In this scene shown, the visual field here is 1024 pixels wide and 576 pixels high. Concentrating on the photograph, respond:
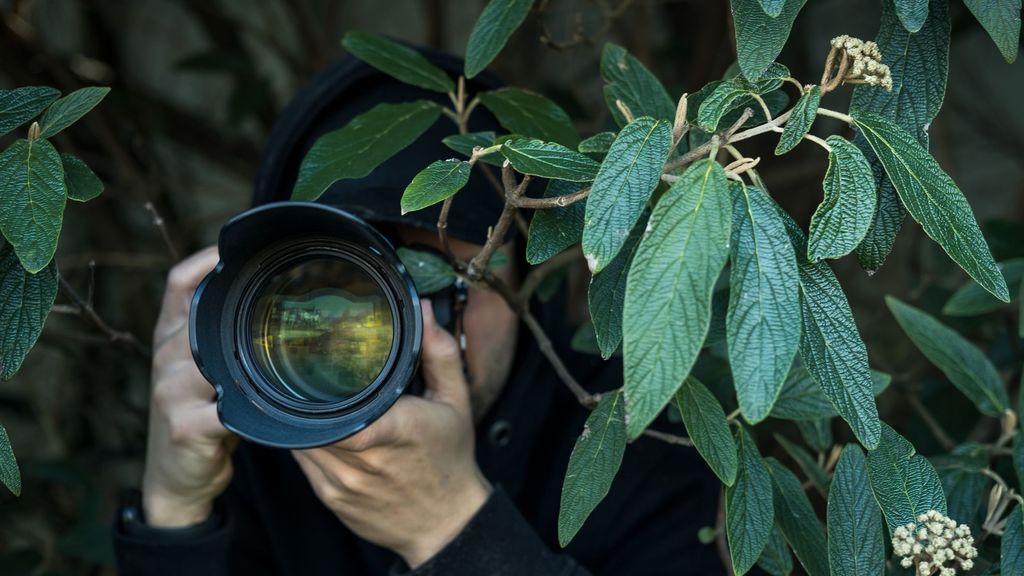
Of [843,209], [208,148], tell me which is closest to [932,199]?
[843,209]

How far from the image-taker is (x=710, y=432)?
59 centimetres

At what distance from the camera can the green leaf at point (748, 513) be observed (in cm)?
59

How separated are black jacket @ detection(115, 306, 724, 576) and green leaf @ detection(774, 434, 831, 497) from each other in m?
0.27

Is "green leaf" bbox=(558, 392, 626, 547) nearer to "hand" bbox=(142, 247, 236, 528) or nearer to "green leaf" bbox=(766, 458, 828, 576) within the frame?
"green leaf" bbox=(766, 458, 828, 576)

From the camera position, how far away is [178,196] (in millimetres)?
1941

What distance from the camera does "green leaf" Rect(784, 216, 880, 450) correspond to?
1.73 feet

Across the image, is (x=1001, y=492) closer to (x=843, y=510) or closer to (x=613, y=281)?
(x=843, y=510)

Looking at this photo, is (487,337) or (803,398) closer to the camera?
(803,398)

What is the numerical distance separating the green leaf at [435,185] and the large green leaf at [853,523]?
0.93ft

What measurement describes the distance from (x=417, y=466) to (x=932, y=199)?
0.44 metres

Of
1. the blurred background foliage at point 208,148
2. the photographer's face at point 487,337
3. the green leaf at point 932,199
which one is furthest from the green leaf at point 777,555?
the blurred background foliage at point 208,148

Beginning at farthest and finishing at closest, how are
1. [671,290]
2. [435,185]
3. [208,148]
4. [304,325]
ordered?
1. [208,148]
2. [304,325]
3. [435,185]
4. [671,290]

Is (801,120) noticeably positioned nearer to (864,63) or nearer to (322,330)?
(864,63)

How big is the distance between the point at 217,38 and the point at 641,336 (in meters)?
1.57
